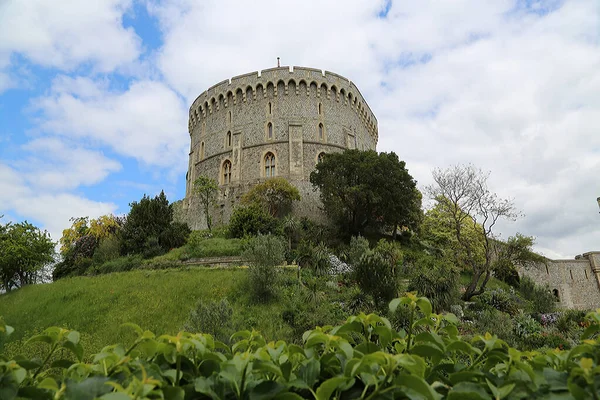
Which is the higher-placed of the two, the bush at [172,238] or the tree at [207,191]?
the tree at [207,191]

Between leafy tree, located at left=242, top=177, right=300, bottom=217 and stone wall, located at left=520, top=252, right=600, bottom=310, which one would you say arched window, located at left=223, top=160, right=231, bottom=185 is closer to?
leafy tree, located at left=242, top=177, right=300, bottom=217

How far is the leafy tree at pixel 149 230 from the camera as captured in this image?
2578 centimetres

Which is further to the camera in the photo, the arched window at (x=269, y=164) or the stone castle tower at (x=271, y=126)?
the arched window at (x=269, y=164)

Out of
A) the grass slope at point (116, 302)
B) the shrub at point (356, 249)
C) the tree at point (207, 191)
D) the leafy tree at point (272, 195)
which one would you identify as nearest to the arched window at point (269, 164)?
the tree at point (207, 191)

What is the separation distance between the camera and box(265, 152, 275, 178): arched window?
1399 inches

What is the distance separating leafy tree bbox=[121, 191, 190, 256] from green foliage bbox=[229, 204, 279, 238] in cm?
358

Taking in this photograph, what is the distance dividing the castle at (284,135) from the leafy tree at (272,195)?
3348mm

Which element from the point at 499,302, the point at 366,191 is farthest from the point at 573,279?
the point at 366,191

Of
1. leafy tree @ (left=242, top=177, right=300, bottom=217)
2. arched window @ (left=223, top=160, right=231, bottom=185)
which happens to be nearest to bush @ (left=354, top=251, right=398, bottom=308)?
leafy tree @ (left=242, top=177, right=300, bottom=217)

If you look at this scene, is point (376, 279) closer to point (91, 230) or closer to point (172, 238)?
point (172, 238)

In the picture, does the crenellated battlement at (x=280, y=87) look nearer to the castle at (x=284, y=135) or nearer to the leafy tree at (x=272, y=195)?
the castle at (x=284, y=135)

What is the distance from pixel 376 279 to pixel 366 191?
11.9 metres

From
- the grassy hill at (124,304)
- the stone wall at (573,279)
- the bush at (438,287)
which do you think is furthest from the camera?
the stone wall at (573,279)

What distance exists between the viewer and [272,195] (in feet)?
96.4
